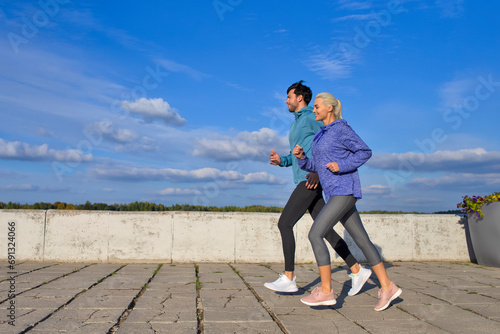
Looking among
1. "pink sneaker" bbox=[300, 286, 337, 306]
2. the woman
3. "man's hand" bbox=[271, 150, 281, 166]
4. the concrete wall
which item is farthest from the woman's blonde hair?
the concrete wall

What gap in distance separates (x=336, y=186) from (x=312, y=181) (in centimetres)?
49

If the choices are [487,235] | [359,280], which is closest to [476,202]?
[487,235]

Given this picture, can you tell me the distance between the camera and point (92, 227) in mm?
7531

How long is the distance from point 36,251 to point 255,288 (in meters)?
4.47

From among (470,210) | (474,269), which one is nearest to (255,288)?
(474,269)

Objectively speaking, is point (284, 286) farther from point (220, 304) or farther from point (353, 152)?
point (353, 152)

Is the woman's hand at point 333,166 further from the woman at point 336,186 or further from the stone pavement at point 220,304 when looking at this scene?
the stone pavement at point 220,304

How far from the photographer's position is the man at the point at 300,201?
14.3ft

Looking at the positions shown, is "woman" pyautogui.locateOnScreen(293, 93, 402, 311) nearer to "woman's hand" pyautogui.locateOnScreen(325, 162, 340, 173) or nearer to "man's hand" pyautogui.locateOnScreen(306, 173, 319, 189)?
"woman's hand" pyautogui.locateOnScreen(325, 162, 340, 173)

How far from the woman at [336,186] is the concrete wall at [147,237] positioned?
3873 mm

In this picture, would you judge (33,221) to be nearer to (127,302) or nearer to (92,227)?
(92,227)

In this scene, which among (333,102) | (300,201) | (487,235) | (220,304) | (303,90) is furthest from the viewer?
(487,235)

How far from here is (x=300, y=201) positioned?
4352 millimetres

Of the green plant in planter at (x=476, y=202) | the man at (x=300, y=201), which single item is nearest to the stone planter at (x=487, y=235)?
the green plant in planter at (x=476, y=202)
